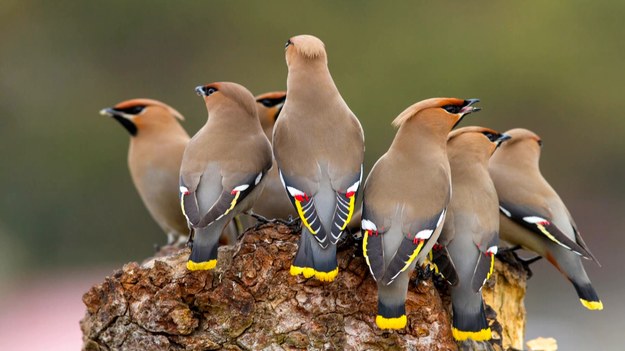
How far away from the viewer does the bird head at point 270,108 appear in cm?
650

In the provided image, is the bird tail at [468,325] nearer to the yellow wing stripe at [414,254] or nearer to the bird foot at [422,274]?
the bird foot at [422,274]

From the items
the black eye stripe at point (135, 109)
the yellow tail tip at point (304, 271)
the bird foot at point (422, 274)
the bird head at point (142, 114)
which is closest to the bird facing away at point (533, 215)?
the bird foot at point (422, 274)

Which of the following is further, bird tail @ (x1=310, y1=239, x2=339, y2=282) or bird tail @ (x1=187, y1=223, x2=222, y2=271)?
bird tail @ (x1=187, y1=223, x2=222, y2=271)

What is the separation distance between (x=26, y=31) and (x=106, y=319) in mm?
11228

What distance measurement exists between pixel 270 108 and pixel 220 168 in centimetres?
143

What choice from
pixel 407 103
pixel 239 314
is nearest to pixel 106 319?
pixel 239 314

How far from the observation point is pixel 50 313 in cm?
1147

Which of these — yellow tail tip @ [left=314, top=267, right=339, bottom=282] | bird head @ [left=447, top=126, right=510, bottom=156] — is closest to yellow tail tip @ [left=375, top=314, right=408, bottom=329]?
yellow tail tip @ [left=314, top=267, right=339, bottom=282]

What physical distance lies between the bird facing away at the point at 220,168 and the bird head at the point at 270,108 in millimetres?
905

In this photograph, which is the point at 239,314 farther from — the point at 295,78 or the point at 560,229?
the point at 560,229

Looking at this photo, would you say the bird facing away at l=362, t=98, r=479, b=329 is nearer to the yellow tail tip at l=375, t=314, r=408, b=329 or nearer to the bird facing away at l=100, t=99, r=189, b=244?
the yellow tail tip at l=375, t=314, r=408, b=329

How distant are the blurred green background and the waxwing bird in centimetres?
828

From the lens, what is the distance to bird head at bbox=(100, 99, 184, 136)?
7.00m

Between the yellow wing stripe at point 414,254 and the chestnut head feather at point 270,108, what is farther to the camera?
the chestnut head feather at point 270,108
